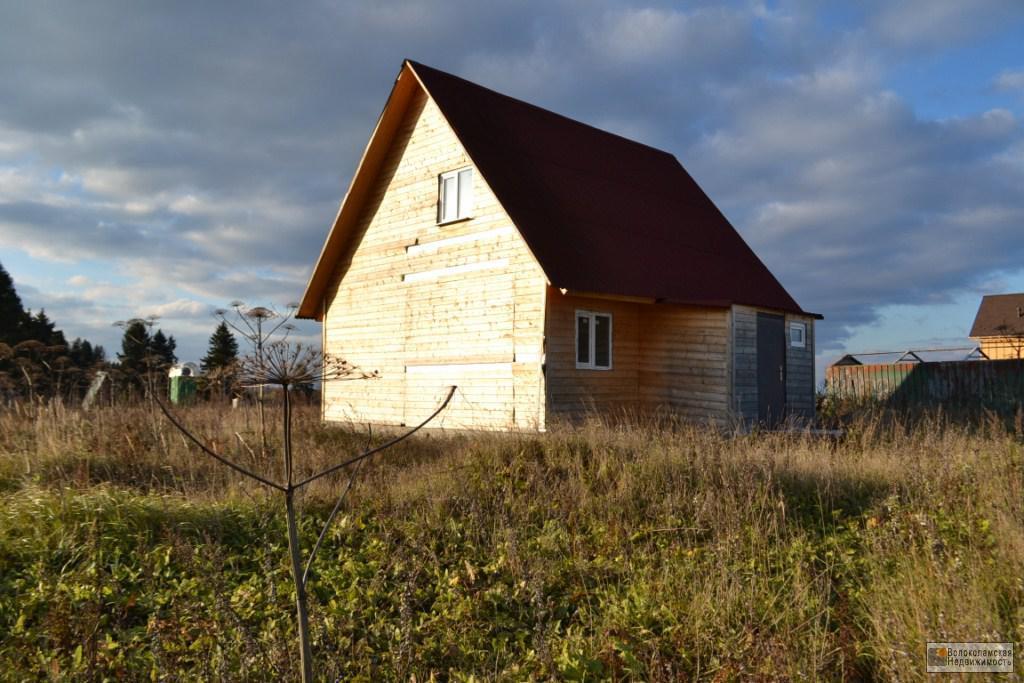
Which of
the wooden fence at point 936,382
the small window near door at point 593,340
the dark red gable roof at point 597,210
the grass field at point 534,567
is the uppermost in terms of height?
the dark red gable roof at point 597,210

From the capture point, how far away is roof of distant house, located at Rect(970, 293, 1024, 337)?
136ft

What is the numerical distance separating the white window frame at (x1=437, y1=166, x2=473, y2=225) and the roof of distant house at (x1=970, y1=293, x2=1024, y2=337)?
119 feet

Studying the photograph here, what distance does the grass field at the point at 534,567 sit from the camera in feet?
17.0

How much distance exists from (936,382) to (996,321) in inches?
983

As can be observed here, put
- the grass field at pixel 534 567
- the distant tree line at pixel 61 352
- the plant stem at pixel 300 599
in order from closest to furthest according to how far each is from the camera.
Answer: the plant stem at pixel 300 599 → the grass field at pixel 534 567 → the distant tree line at pixel 61 352

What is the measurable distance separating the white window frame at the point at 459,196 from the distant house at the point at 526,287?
0.11ft

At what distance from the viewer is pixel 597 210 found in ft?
55.4

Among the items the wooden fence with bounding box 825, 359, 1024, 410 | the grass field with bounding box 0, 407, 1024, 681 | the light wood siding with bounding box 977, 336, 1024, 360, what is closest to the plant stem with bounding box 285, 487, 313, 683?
the grass field with bounding box 0, 407, 1024, 681

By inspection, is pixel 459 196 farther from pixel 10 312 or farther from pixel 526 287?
pixel 10 312

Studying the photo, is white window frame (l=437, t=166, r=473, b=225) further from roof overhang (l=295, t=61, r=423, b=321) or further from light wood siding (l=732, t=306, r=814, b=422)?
light wood siding (l=732, t=306, r=814, b=422)

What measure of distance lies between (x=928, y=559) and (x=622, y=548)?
99.8 inches

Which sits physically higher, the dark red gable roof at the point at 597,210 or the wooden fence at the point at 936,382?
the dark red gable roof at the point at 597,210

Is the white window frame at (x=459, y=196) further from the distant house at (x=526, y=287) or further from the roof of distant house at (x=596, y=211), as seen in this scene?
the roof of distant house at (x=596, y=211)

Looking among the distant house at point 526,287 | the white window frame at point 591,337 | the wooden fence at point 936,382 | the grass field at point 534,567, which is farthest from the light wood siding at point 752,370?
the wooden fence at point 936,382
